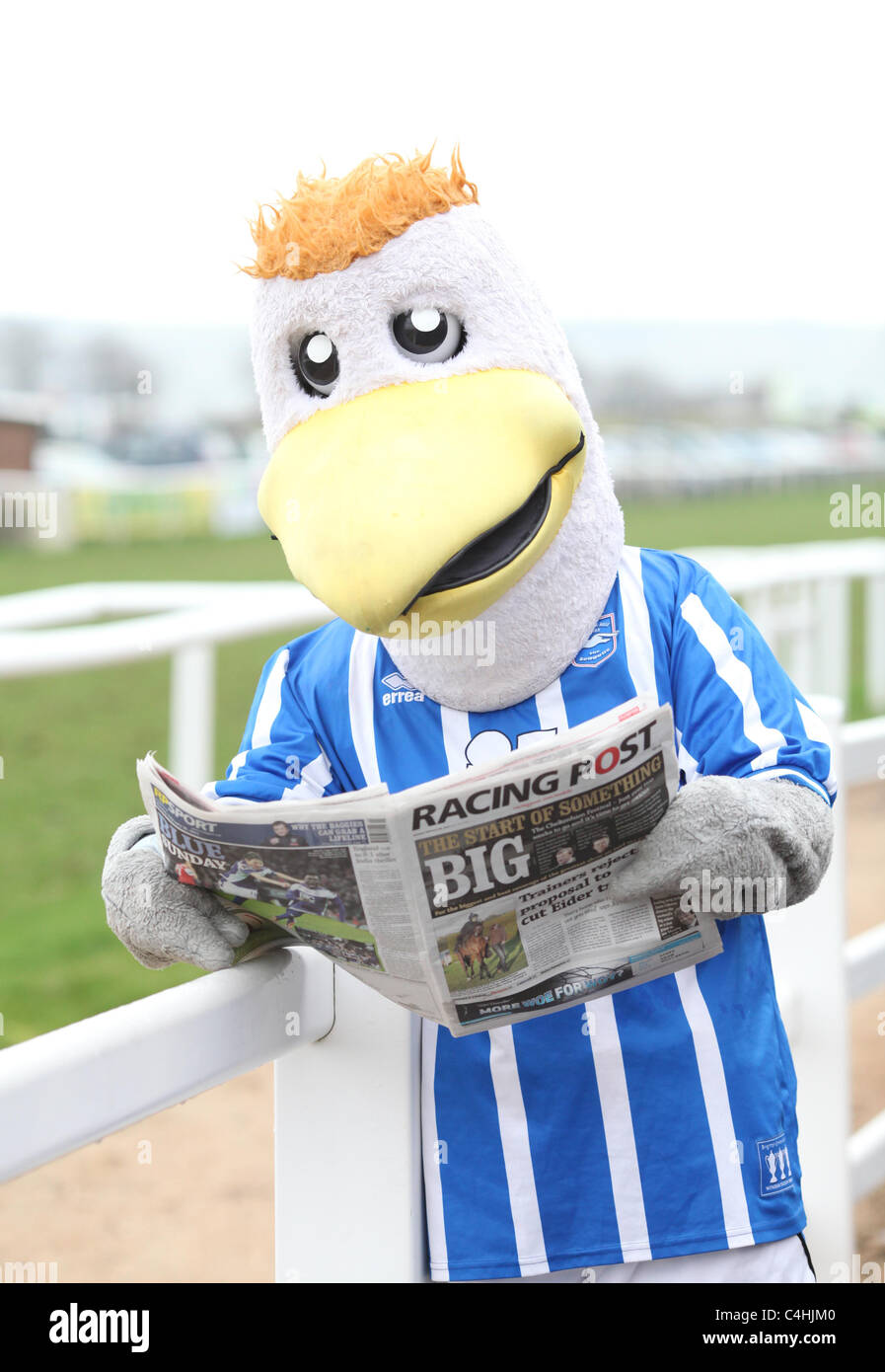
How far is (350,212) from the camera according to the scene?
37.1 inches

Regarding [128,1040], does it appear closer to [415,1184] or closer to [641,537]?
[415,1184]

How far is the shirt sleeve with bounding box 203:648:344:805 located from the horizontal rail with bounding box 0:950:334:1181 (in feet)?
0.49

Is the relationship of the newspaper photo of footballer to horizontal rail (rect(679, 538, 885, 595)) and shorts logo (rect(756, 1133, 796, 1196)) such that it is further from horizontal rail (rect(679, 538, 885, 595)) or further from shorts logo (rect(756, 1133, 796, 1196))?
horizontal rail (rect(679, 538, 885, 595))

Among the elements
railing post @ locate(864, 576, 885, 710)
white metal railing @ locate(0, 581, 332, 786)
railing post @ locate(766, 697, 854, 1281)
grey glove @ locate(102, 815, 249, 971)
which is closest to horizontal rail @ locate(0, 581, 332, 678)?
white metal railing @ locate(0, 581, 332, 786)

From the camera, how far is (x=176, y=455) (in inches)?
1243

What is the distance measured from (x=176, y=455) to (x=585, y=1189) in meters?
31.8

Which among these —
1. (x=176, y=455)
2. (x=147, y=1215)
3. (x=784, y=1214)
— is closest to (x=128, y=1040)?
(x=784, y=1214)

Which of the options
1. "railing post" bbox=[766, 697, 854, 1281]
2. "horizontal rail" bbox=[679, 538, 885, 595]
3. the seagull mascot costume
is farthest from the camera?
"horizontal rail" bbox=[679, 538, 885, 595]

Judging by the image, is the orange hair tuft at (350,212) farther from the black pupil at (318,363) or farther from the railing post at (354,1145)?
the railing post at (354,1145)

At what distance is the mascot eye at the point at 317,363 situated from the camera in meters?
0.96

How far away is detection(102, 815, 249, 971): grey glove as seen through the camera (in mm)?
844

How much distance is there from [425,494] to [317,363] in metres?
0.19

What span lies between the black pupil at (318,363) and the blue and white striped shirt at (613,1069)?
242 millimetres
